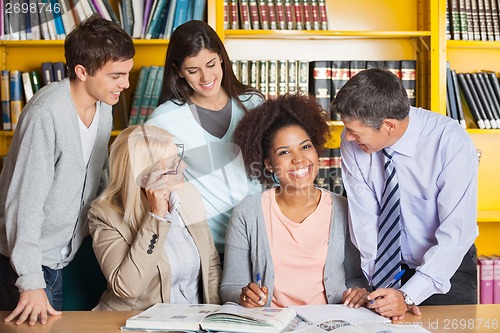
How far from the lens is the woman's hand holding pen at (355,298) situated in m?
2.00

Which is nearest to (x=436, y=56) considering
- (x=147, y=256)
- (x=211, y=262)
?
(x=211, y=262)

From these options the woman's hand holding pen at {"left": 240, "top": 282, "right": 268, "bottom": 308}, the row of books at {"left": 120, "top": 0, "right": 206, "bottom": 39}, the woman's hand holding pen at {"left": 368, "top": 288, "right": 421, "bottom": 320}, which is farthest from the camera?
the row of books at {"left": 120, "top": 0, "right": 206, "bottom": 39}

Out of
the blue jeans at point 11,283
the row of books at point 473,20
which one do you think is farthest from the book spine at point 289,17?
the blue jeans at point 11,283

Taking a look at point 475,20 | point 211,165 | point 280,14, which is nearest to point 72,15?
point 280,14

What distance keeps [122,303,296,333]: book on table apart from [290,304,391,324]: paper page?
5cm

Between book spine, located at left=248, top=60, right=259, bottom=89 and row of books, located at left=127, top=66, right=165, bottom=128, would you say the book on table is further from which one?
book spine, located at left=248, top=60, right=259, bottom=89

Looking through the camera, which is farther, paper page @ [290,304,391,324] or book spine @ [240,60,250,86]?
book spine @ [240,60,250,86]

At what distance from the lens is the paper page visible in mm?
1862

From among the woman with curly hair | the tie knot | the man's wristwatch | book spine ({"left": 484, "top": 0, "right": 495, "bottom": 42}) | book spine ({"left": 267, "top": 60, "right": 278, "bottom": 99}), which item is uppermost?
book spine ({"left": 484, "top": 0, "right": 495, "bottom": 42})

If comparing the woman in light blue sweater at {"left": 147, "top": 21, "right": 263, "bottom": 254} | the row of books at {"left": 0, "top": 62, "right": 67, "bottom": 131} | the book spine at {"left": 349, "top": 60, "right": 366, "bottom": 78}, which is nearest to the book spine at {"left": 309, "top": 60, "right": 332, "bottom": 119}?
the book spine at {"left": 349, "top": 60, "right": 366, "bottom": 78}

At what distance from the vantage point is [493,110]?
3.61 meters

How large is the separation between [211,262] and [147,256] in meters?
0.27

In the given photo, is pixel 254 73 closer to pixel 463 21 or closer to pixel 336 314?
pixel 463 21

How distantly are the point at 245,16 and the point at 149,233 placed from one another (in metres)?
1.67
